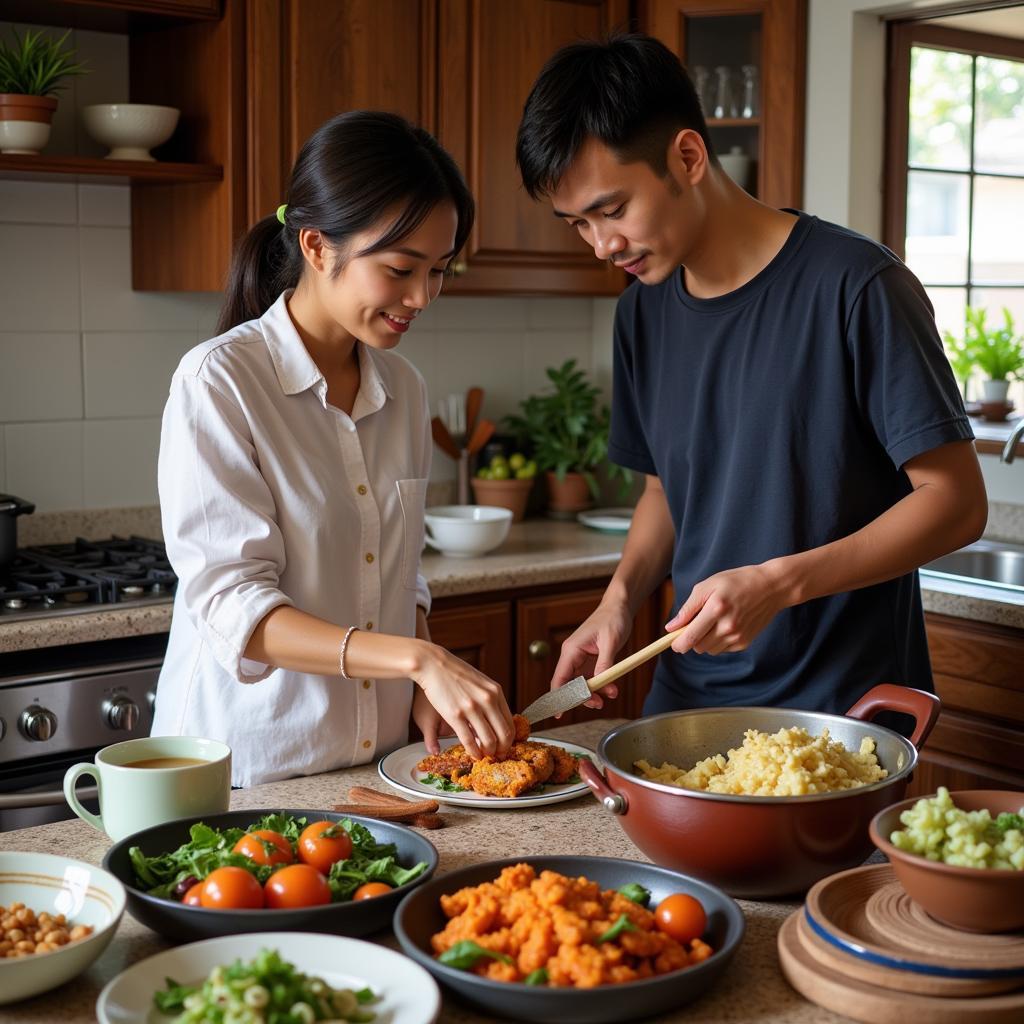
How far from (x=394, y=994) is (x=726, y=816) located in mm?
343

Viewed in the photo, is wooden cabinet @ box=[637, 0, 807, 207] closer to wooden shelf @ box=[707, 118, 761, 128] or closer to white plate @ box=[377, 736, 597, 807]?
wooden shelf @ box=[707, 118, 761, 128]

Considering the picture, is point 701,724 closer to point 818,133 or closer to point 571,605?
point 571,605

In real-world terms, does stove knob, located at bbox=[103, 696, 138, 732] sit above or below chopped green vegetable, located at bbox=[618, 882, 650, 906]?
below

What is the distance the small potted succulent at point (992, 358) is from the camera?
334cm

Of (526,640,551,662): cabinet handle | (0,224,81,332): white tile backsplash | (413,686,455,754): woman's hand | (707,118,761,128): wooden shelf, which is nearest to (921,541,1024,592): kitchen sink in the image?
(526,640,551,662): cabinet handle

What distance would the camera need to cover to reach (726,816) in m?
1.20

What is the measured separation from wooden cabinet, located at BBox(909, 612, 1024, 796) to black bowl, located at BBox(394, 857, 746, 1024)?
1.63m

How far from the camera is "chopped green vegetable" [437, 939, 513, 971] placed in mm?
1034

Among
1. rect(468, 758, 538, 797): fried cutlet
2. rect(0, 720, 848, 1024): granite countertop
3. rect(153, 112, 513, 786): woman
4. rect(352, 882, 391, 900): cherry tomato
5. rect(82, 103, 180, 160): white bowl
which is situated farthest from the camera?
rect(82, 103, 180, 160): white bowl

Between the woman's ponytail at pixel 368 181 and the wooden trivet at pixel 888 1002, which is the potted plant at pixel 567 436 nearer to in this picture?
the woman's ponytail at pixel 368 181

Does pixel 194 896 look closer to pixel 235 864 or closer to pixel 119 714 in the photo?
pixel 235 864

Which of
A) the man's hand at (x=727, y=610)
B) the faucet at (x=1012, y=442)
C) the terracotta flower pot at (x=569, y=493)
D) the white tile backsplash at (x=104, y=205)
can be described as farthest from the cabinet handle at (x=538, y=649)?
the man's hand at (x=727, y=610)

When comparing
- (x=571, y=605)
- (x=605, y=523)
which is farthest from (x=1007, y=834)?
(x=605, y=523)

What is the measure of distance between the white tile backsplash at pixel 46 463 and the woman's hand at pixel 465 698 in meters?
1.79
